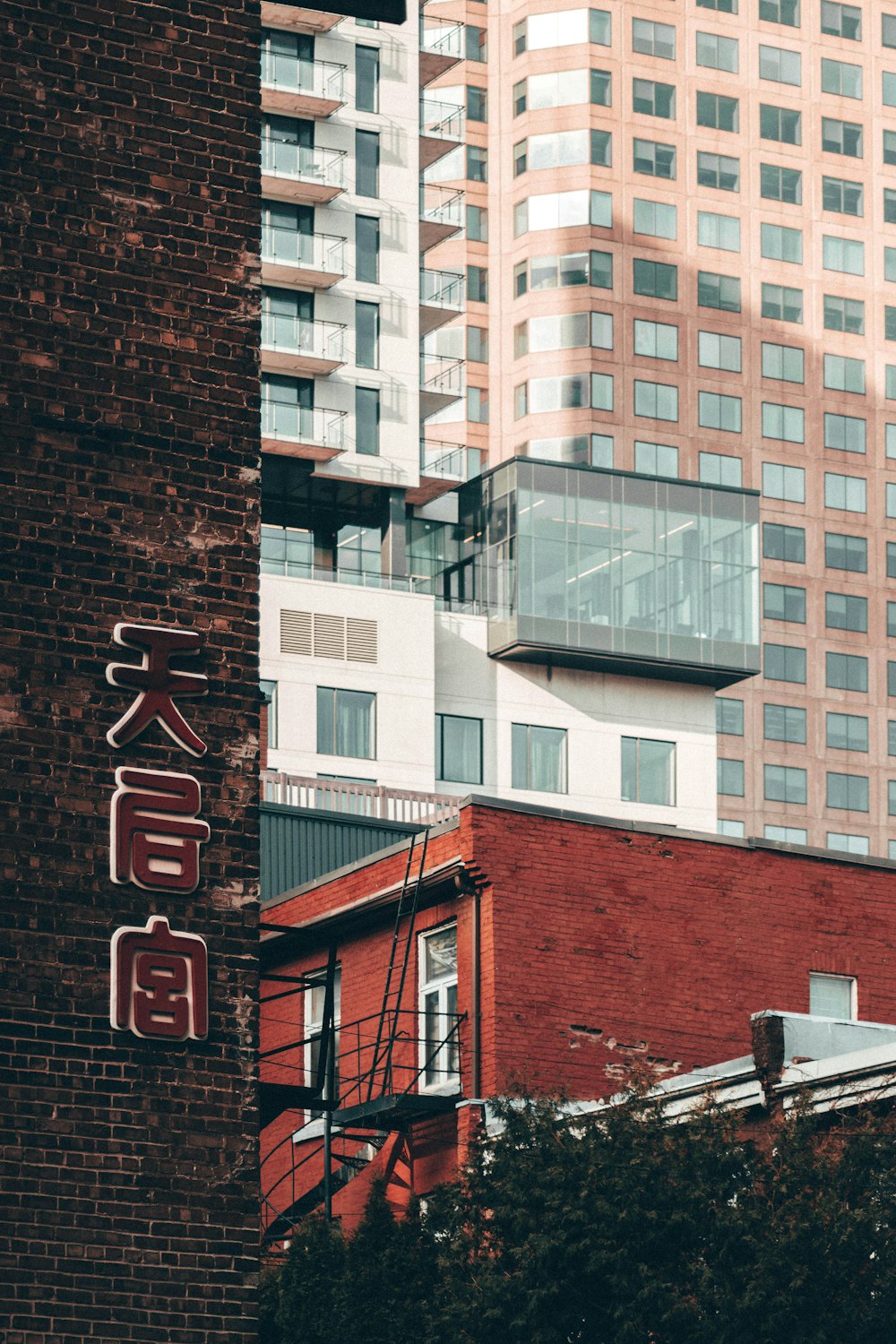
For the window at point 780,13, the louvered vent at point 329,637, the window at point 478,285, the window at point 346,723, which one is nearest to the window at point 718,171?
the window at point 780,13

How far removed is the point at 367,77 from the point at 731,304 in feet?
109

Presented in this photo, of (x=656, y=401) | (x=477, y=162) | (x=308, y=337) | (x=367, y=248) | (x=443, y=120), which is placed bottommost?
(x=308, y=337)

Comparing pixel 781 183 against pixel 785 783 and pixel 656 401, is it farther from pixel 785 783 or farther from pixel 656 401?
pixel 785 783

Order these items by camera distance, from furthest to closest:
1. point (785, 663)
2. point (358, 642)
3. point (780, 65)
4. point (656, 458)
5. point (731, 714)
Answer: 1. point (780, 65)
2. point (785, 663)
3. point (731, 714)
4. point (656, 458)
5. point (358, 642)

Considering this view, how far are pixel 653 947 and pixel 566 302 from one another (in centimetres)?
7304

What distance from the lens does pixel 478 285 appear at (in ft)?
339

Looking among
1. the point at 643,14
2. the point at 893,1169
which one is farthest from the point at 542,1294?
the point at 643,14

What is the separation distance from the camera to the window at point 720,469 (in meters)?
102

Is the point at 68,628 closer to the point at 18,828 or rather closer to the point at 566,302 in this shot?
the point at 18,828

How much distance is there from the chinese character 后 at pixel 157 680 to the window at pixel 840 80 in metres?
98.3

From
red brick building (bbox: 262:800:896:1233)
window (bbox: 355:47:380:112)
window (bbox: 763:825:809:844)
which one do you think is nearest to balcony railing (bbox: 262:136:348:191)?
window (bbox: 355:47:380:112)

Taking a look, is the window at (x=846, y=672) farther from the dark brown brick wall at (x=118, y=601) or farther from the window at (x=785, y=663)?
the dark brown brick wall at (x=118, y=601)

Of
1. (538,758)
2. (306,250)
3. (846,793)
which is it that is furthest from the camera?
(846,793)

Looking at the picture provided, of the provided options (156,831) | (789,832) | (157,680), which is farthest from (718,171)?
(156,831)
